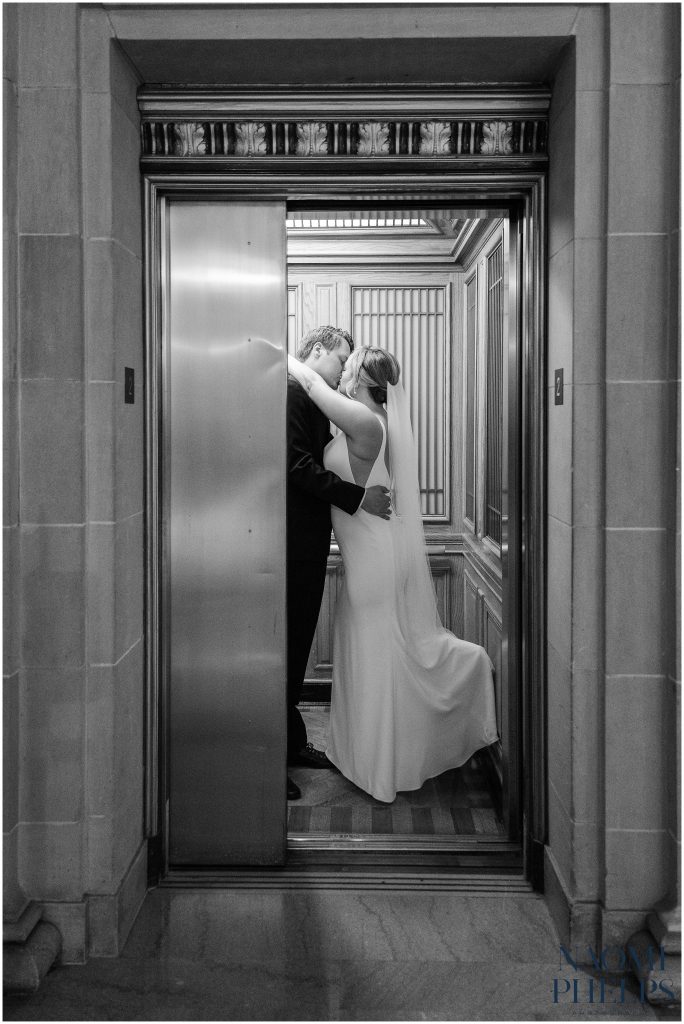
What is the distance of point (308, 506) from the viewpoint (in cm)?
388

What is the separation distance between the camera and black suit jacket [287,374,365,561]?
3.72m

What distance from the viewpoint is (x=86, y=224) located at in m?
2.53

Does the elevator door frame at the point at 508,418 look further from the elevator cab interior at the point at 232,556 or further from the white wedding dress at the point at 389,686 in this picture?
the white wedding dress at the point at 389,686

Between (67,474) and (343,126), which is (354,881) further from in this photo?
(343,126)

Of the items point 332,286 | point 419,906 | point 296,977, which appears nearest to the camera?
point 296,977

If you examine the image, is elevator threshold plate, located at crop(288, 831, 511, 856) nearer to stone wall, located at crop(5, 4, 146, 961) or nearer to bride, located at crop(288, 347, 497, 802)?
bride, located at crop(288, 347, 497, 802)

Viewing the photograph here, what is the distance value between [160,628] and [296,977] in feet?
3.84

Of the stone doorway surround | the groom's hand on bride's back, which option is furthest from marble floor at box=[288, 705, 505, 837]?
the groom's hand on bride's back

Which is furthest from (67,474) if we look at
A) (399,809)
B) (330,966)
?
(399,809)

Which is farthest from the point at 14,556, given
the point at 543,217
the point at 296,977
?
the point at 543,217

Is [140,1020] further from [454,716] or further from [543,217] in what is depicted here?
[543,217]

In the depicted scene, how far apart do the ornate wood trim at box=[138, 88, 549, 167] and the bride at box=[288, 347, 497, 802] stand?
1.16 meters

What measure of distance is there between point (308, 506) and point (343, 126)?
1.62 metres

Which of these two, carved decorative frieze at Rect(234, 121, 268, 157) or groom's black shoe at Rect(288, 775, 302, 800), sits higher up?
carved decorative frieze at Rect(234, 121, 268, 157)
